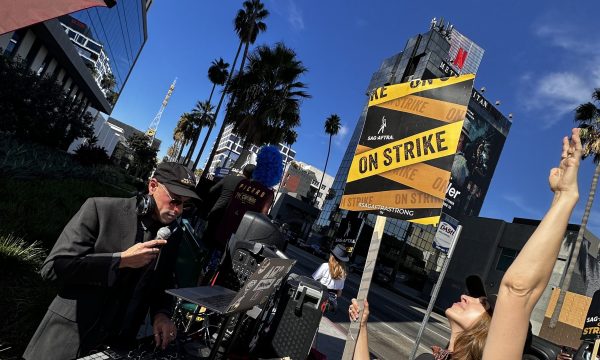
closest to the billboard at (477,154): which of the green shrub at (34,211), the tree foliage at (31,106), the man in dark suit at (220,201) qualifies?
the tree foliage at (31,106)

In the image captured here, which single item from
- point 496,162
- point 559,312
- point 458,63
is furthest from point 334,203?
point 559,312

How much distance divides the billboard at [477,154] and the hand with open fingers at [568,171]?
7927 centimetres

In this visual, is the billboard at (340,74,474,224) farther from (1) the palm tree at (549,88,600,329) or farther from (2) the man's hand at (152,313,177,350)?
(1) the palm tree at (549,88,600,329)

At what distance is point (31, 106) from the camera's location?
14930 millimetres

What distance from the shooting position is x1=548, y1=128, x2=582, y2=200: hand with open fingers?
1.17 m

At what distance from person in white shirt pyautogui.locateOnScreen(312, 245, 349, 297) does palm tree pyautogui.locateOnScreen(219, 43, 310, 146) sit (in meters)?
16.3

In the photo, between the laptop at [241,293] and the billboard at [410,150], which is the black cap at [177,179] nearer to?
the laptop at [241,293]

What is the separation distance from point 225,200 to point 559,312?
23.9m

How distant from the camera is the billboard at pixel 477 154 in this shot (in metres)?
78.5

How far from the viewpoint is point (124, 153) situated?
254 feet

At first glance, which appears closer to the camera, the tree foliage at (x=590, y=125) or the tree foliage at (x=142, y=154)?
the tree foliage at (x=590, y=125)

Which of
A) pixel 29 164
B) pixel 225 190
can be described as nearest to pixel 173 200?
pixel 225 190

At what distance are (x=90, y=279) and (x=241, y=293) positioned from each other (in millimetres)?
761

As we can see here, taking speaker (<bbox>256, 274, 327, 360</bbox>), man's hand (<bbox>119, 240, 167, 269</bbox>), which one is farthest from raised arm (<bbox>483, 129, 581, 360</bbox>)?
speaker (<bbox>256, 274, 327, 360</bbox>)
